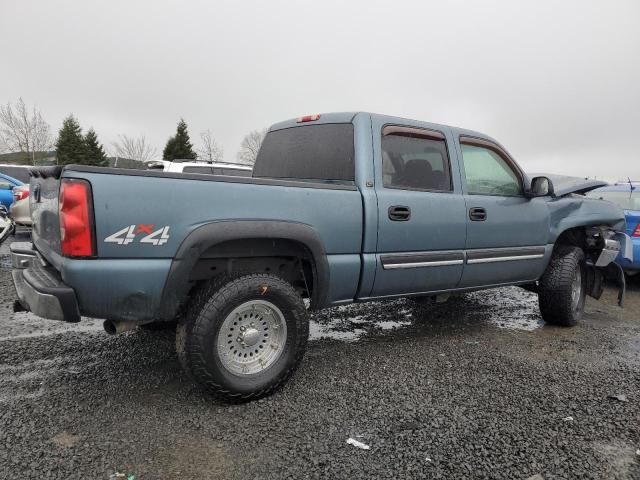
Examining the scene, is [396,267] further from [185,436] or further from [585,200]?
[585,200]

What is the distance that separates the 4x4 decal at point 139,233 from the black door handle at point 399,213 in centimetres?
163

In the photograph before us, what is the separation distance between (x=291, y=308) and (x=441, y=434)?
116 centimetres

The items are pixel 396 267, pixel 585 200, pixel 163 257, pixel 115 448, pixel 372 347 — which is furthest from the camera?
pixel 585 200

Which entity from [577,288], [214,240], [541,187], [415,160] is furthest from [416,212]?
[577,288]

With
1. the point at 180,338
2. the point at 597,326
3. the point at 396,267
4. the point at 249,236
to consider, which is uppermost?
the point at 249,236

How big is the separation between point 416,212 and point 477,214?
28.7 inches

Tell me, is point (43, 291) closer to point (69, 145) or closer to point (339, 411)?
point (339, 411)

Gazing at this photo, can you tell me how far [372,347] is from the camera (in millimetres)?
4035

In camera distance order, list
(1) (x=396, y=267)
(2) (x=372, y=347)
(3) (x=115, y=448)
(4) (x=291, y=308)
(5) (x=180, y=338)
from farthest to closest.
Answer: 1. (2) (x=372, y=347)
2. (1) (x=396, y=267)
3. (4) (x=291, y=308)
4. (5) (x=180, y=338)
5. (3) (x=115, y=448)

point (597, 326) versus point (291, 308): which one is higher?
point (291, 308)

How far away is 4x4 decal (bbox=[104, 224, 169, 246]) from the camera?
241 cm

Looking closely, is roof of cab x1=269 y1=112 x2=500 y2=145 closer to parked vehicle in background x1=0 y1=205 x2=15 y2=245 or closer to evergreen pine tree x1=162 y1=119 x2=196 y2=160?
parked vehicle in background x1=0 y1=205 x2=15 y2=245

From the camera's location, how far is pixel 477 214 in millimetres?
3912

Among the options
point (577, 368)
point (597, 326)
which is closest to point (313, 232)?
point (577, 368)
